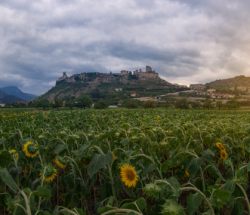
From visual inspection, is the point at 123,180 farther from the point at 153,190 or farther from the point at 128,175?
the point at 153,190

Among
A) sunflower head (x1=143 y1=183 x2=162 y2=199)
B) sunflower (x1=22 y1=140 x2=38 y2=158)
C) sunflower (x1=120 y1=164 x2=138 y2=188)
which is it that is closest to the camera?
sunflower head (x1=143 y1=183 x2=162 y2=199)

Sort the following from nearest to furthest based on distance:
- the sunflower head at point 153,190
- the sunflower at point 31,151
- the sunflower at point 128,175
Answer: the sunflower head at point 153,190
the sunflower at point 128,175
the sunflower at point 31,151

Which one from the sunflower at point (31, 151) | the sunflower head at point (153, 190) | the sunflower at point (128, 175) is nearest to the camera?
the sunflower head at point (153, 190)

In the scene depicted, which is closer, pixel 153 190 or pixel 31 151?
pixel 153 190

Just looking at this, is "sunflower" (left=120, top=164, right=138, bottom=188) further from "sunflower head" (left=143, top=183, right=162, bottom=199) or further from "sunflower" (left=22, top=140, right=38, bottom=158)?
"sunflower" (left=22, top=140, right=38, bottom=158)

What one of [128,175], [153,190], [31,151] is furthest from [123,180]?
[31,151]

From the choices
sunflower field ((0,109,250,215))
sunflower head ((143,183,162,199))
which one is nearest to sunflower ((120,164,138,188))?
sunflower field ((0,109,250,215))

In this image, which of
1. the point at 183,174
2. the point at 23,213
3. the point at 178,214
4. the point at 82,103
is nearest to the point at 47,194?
the point at 23,213

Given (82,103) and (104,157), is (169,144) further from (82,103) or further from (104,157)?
(82,103)

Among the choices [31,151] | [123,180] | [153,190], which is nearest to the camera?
[153,190]

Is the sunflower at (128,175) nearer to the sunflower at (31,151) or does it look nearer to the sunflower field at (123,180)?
the sunflower field at (123,180)

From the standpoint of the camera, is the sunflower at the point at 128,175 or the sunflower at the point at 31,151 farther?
the sunflower at the point at 31,151

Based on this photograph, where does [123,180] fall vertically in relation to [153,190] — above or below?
below

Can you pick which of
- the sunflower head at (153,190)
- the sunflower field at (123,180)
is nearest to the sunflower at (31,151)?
Result: the sunflower field at (123,180)
